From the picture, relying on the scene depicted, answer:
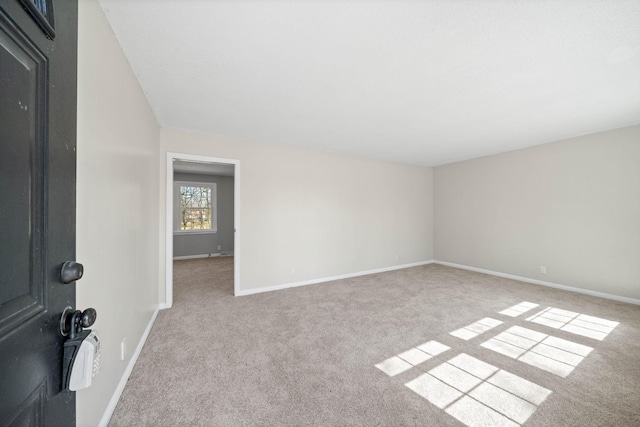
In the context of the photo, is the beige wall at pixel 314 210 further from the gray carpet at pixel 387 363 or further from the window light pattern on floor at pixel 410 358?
the window light pattern on floor at pixel 410 358

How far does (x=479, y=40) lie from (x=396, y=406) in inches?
99.6

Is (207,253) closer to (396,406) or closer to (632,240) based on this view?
(396,406)

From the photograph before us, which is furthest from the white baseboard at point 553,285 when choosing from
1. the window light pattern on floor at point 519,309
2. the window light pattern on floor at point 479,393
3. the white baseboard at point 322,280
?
the window light pattern on floor at point 479,393

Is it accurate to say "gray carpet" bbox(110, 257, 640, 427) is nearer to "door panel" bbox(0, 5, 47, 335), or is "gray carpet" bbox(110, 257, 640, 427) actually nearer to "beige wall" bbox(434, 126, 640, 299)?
"beige wall" bbox(434, 126, 640, 299)

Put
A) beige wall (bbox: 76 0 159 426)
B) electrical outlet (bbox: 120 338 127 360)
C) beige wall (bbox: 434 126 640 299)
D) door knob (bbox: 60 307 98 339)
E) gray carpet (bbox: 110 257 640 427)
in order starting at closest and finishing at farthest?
Answer: door knob (bbox: 60 307 98 339), beige wall (bbox: 76 0 159 426), gray carpet (bbox: 110 257 640 427), electrical outlet (bbox: 120 338 127 360), beige wall (bbox: 434 126 640 299)

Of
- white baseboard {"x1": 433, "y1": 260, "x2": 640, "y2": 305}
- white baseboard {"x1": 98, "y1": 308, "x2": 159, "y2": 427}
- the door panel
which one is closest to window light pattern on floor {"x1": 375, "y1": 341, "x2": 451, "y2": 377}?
white baseboard {"x1": 98, "y1": 308, "x2": 159, "y2": 427}

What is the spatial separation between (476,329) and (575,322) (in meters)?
1.24

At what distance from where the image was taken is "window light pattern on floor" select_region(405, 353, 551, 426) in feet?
5.08

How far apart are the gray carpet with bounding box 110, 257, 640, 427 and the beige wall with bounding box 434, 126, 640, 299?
2.07 ft

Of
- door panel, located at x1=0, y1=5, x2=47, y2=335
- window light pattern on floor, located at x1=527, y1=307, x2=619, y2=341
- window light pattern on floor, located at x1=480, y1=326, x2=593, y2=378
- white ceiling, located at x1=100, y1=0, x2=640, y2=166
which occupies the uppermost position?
white ceiling, located at x1=100, y1=0, x2=640, y2=166

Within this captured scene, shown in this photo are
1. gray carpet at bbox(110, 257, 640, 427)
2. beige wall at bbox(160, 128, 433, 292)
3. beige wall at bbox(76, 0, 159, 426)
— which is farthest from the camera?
beige wall at bbox(160, 128, 433, 292)

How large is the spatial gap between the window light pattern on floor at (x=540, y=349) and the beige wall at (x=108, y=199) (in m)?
3.04

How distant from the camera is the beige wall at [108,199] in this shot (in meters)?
1.22

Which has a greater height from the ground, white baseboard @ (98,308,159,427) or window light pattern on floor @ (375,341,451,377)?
white baseboard @ (98,308,159,427)
